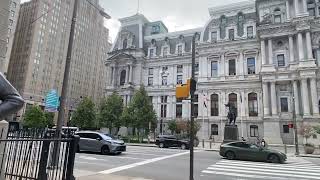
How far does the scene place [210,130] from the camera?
174 feet

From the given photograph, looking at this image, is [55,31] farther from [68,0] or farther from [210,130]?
[68,0]

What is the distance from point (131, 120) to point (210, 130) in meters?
16.5

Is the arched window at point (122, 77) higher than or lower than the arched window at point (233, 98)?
higher

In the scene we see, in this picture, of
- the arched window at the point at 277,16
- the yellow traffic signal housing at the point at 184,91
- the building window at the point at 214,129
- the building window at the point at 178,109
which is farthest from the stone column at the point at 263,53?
the yellow traffic signal housing at the point at 184,91

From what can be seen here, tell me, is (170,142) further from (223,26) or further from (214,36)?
(223,26)

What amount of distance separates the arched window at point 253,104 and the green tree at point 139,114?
19151 millimetres

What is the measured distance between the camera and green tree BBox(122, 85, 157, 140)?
1834 inches

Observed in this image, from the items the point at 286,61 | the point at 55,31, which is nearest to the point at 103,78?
the point at 55,31

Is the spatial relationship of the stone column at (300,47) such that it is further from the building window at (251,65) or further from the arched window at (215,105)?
the arched window at (215,105)

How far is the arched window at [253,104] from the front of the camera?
50.9 meters

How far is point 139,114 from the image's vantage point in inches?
1841

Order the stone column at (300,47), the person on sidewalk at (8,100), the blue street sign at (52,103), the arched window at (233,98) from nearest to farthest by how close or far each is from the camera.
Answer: the person on sidewalk at (8,100) < the blue street sign at (52,103) < the stone column at (300,47) < the arched window at (233,98)

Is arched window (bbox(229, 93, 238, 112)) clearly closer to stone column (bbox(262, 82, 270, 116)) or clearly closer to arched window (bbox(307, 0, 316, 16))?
stone column (bbox(262, 82, 270, 116))

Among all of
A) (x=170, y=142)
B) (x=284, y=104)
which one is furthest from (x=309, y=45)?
(x=170, y=142)
